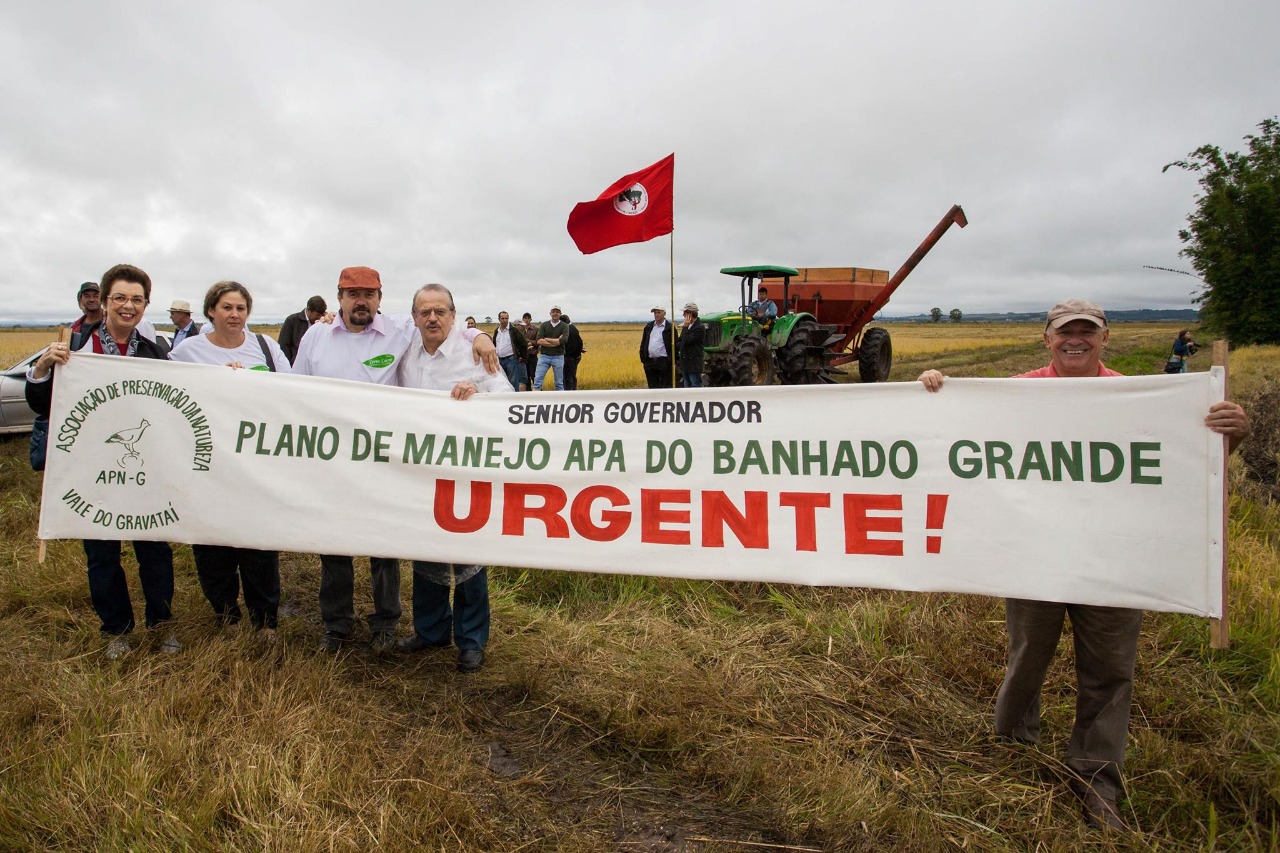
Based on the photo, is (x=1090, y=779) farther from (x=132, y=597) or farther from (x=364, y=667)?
(x=132, y=597)

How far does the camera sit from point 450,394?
3.62 m

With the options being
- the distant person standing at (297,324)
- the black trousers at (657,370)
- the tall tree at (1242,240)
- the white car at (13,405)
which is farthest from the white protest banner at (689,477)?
the tall tree at (1242,240)

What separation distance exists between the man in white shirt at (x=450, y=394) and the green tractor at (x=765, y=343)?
29.3ft

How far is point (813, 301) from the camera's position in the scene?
17047 mm

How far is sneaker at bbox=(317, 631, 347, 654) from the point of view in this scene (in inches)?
151

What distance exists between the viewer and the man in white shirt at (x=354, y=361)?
12.5 feet

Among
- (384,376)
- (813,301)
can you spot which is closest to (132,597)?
(384,376)

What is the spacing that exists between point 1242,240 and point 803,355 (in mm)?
23086

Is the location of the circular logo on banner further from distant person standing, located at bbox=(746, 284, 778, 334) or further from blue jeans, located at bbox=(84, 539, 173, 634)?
distant person standing, located at bbox=(746, 284, 778, 334)

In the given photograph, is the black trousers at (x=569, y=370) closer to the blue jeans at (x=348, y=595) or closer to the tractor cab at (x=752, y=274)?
the tractor cab at (x=752, y=274)

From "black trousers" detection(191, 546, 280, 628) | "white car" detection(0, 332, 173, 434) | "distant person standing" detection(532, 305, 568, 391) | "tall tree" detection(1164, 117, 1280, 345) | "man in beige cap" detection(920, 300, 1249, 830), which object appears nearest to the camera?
"man in beige cap" detection(920, 300, 1249, 830)

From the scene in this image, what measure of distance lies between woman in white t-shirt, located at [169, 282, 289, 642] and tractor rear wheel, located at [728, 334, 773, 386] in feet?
29.0

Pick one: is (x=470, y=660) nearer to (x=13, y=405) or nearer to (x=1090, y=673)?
(x=1090, y=673)

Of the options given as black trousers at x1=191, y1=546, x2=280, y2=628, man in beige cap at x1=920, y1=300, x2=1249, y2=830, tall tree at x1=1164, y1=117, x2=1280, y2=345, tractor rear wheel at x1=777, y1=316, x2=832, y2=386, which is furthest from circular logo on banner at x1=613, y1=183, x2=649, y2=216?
tall tree at x1=1164, y1=117, x2=1280, y2=345
